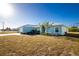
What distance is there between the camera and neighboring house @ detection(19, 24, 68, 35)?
3.33 m

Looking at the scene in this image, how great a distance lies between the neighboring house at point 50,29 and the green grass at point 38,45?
3.0 inches

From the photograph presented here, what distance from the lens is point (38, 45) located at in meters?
3.30

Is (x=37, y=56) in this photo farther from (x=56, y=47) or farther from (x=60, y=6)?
(x=60, y=6)

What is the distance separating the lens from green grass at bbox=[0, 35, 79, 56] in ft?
10.6

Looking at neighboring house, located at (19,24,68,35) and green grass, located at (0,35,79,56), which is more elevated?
neighboring house, located at (19,24,68,35)

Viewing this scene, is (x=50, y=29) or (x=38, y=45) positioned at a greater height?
(x=50, y=29)

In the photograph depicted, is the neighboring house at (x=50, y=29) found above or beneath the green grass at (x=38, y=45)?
above

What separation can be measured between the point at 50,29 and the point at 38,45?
30cm

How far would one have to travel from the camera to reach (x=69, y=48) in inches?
129

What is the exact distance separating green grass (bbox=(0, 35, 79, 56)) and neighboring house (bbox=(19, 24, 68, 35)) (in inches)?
3.0

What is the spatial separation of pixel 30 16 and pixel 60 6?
18.1 inches

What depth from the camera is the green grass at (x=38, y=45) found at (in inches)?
128

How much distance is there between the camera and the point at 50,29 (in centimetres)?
338

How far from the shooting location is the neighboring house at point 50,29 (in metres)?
3.33
